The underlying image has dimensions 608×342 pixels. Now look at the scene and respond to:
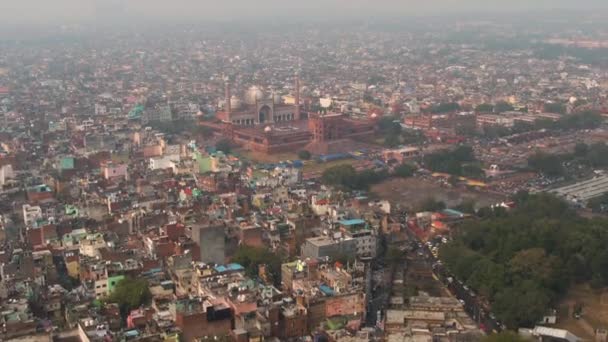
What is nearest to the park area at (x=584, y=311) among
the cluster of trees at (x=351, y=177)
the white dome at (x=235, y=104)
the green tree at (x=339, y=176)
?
the cluster of trees at (x=351, y=177)

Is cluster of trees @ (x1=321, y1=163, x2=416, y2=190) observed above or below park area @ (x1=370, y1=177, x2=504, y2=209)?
above

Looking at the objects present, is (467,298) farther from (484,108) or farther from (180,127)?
(484,108)

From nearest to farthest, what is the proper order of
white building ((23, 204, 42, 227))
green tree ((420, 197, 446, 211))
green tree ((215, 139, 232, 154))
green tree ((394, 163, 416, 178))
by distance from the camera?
white building ((23, 204, 42, 227)), green tree ((420, 197, 446, 211)), green tree ((394, 163, 416, 178)), green tree ((215, 139, 232, 154))

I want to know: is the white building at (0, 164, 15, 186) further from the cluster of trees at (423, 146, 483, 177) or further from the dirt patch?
the cluster of trees at (423, 146, 483, 177)

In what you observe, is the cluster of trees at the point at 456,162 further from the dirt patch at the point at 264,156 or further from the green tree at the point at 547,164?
the dirt patch at the point at 264,156

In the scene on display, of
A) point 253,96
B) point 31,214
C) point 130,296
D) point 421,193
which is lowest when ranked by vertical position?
point 421,193

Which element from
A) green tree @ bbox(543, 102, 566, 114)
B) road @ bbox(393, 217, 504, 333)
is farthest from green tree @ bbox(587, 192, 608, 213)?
green tree @ bbox(543, 102, 566, 114)

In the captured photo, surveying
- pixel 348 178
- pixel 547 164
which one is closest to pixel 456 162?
pixel 547 164
